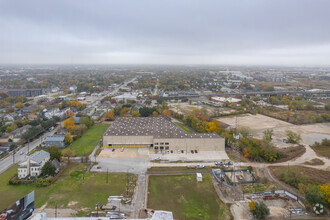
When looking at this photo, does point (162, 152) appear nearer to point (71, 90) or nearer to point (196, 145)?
point (196, 145)

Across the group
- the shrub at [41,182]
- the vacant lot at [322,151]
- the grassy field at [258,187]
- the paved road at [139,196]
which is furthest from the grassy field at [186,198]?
the vacant lot at [322,151]

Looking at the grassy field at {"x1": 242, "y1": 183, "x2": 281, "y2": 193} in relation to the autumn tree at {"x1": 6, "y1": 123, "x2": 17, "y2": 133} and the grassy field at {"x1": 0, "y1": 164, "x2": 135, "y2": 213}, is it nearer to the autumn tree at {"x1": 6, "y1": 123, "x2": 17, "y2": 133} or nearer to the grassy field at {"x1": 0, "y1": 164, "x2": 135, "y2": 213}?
the grassy field at {"x1": 0, "y1": 164, "x2": 135, "y2": 213}

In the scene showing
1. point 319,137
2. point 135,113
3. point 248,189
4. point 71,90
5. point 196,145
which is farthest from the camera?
point 71,90

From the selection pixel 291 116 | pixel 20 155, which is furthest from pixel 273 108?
pixel 20 155

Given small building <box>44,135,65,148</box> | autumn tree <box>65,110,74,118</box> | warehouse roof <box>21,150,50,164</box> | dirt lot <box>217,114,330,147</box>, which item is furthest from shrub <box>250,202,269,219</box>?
autumn tree <box>65,110,74,118</box>

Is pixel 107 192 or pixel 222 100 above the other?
pixel 222 100

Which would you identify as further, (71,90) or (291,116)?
(71,90)

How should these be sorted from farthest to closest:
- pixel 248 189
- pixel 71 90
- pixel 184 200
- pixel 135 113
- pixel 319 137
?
pixel 71 90 < pixel 135 113 < pixel 319 137 < pixel 248 189 < pixel 184 200
